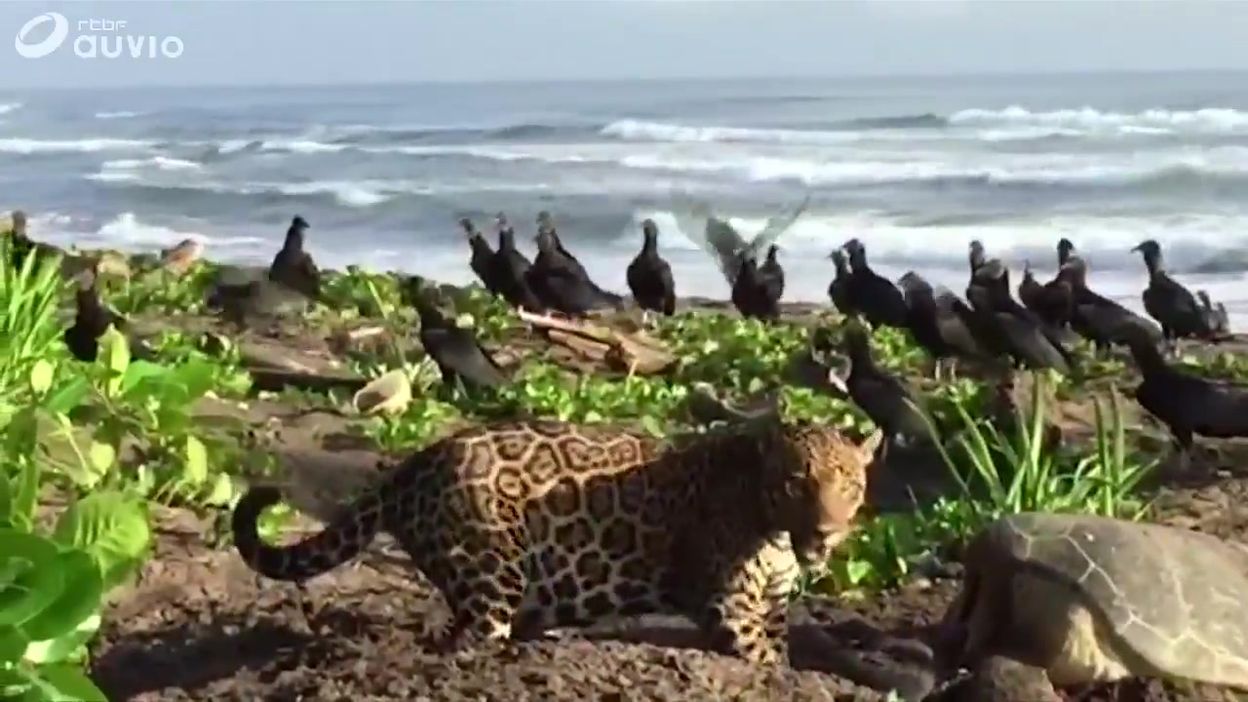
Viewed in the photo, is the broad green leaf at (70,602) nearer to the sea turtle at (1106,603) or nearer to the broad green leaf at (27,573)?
the broad green leaf at (27,573)

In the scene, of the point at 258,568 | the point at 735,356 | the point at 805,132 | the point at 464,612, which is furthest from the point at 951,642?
the point at 805,132

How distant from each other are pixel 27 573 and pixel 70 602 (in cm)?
5

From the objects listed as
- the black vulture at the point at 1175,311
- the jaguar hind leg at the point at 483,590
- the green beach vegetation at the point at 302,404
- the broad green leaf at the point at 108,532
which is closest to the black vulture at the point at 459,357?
the green beach vegetation at the point at 302,404

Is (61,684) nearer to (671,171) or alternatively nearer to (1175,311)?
(1175,311)

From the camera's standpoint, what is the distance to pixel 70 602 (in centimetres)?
179

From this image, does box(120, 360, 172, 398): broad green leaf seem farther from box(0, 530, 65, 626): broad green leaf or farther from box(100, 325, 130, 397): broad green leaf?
box(0, 530, 65, 626): broad green leaf

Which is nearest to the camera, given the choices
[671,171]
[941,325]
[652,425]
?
[652,425]

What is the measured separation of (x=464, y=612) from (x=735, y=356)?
5165 millimetres

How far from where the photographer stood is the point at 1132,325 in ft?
29.5

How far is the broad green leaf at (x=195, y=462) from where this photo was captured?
5.18m

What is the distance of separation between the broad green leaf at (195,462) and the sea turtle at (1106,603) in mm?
2119

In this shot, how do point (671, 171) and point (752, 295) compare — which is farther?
point (671, 171)

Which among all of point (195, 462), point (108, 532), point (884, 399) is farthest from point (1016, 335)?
point (108, 532)

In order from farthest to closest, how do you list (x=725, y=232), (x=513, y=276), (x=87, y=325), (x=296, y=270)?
(x=725, y=232), (x=296, y=270), (x=513, y=276), (x=87, y=325)
